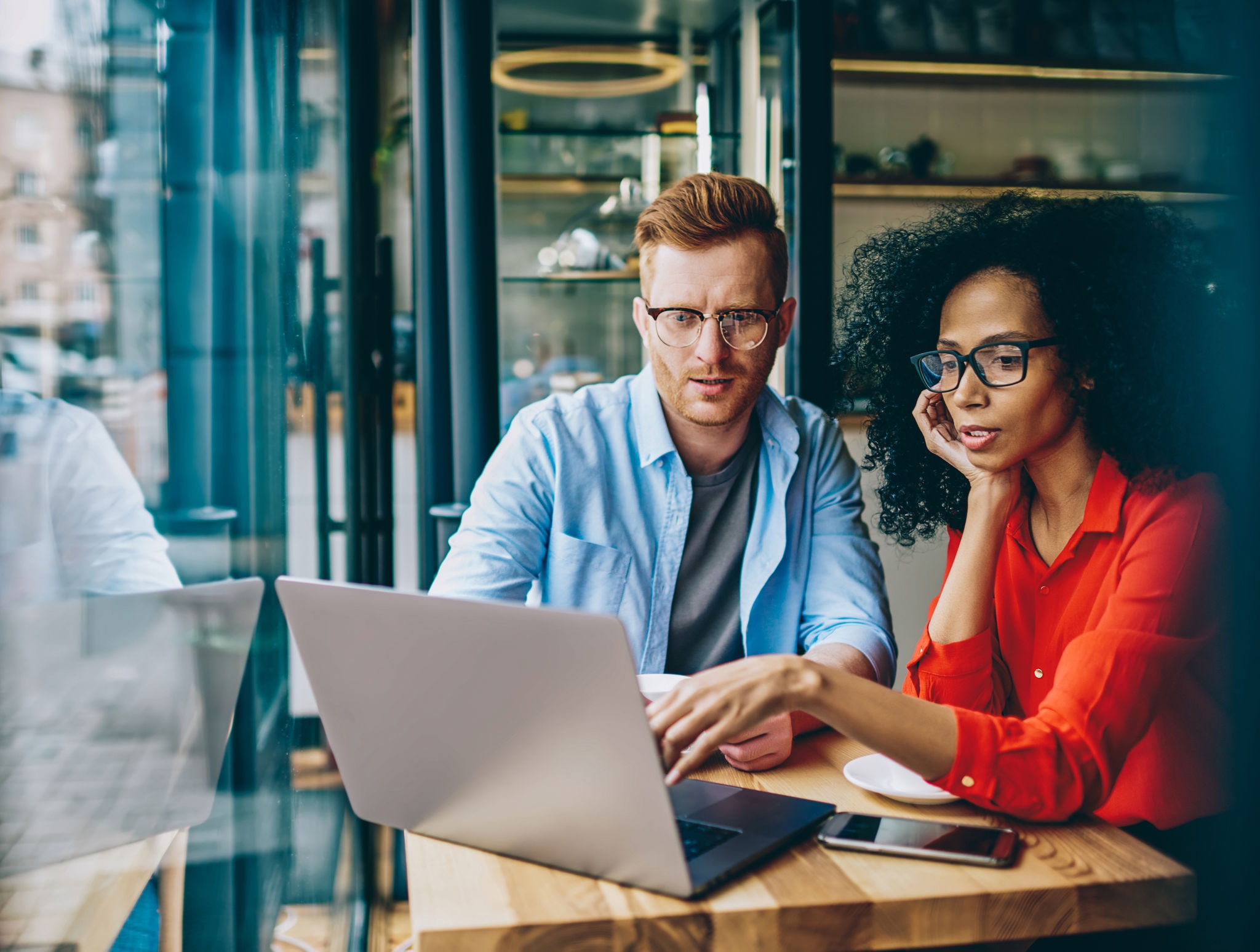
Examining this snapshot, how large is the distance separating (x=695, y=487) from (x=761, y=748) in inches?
25.4

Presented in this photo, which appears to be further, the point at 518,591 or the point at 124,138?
the point at 518,591

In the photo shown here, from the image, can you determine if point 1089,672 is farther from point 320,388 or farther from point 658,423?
point 320,388

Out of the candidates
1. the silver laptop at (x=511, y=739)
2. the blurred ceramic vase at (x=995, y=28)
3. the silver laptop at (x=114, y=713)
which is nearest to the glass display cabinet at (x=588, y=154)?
the blurred ceramic vase at (x=995, y=28)

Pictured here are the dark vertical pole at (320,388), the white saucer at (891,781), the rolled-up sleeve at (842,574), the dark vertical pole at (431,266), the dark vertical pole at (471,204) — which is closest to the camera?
the white saucer at (891,781)

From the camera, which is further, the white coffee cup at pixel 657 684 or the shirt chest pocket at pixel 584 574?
the shirt chest pocket at pixel 584 574

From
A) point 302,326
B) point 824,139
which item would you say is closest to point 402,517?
point 302,326

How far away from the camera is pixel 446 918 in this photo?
0.72 meters

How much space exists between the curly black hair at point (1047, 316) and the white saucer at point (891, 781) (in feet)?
1.24

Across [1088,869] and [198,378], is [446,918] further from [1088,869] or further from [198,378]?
[198,378]

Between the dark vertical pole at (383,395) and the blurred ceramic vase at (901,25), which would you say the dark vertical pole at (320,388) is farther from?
the blurred ceramic vase at (901,25)

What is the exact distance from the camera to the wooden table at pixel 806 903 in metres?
0.72

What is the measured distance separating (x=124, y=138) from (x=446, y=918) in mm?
698

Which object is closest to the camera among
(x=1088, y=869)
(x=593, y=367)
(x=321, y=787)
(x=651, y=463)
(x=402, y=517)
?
(x=1088, y=869)

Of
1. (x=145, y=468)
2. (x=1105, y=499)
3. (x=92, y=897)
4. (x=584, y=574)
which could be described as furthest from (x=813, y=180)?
(x=92, y=897)
